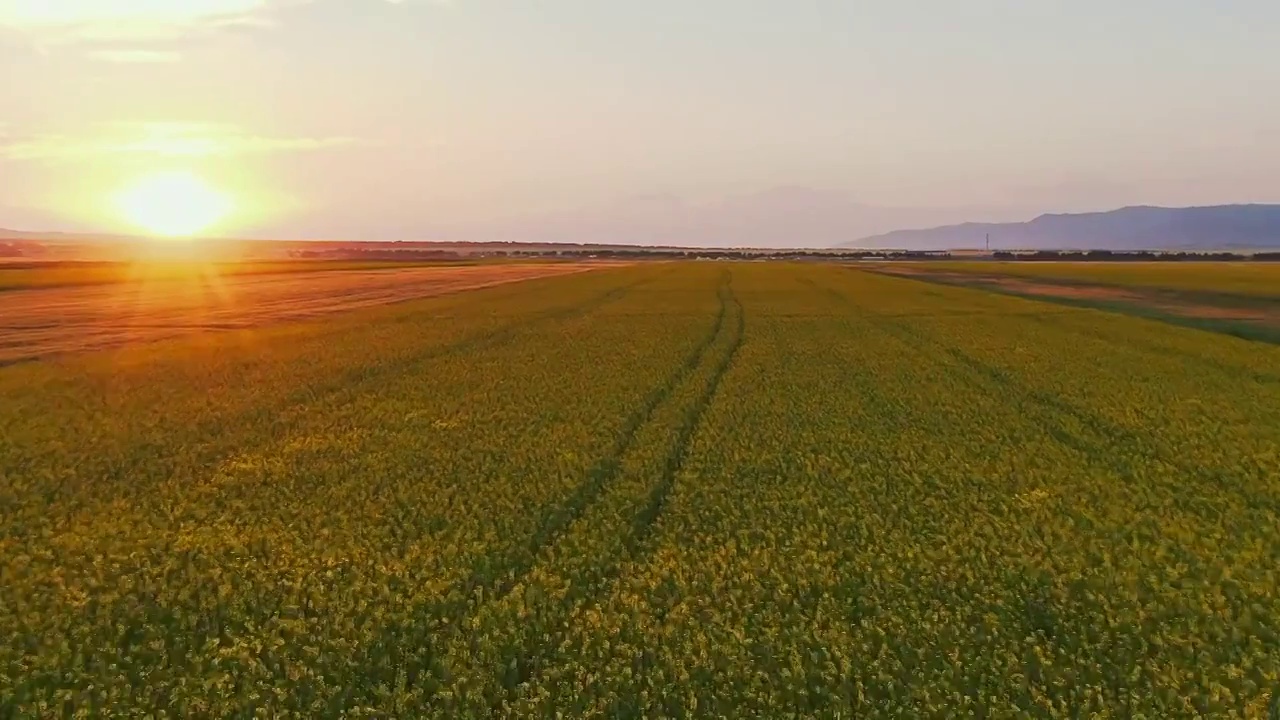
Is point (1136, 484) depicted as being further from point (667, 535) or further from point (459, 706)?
point (459, 706)

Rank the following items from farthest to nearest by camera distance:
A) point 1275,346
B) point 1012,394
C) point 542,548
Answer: point 1275,346, point 1012,394, point 542,548

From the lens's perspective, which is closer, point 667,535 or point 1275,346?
point 667,535

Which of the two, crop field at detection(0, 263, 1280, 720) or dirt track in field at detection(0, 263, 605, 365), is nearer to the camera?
crop field at detection(0, 263, 1280, 720)

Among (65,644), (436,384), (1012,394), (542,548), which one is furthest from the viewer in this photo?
(436,384)

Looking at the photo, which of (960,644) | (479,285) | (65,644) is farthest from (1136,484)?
(479,285)

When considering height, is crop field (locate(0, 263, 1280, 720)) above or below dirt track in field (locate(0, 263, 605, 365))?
above

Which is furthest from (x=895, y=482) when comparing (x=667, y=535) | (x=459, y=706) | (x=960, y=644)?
(x=459, y=706)
